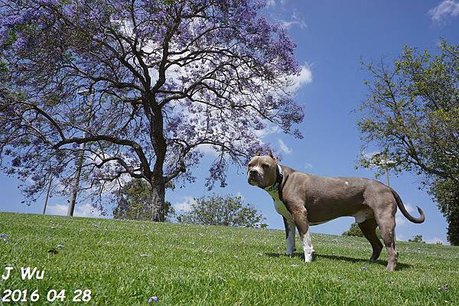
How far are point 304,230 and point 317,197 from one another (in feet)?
2.59

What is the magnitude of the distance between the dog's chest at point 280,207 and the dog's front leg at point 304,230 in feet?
1.45

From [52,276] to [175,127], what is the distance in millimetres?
30479

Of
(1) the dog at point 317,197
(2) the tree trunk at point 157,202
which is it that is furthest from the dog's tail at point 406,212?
(2) the tree trunk at point 157,202

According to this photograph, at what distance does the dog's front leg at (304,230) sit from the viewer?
25.5 feet

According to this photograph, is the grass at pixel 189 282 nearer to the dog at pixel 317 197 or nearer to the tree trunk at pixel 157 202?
the dog at pixel 317 197

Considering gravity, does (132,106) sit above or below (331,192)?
above

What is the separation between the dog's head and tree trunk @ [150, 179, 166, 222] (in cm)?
2069

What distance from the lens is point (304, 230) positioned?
7793 mm

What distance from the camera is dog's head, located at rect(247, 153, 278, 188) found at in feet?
25.9

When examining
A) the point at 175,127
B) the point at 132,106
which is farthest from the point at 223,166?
the point at 132,106

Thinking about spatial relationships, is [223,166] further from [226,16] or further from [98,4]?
[98,4]

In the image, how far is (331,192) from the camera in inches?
324

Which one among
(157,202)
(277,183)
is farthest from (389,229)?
(157,202)

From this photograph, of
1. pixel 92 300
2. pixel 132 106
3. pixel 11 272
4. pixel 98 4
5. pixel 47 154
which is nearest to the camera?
pixel 92 300
